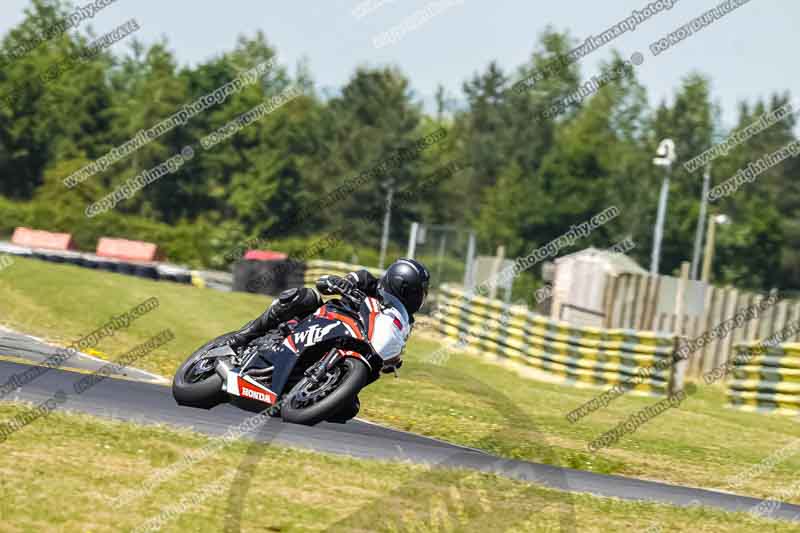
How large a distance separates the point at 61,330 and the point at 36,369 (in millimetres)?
5976

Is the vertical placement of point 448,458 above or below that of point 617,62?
below

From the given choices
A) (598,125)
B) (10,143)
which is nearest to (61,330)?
(10,143)

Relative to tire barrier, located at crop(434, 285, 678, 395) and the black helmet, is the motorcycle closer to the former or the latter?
the black helmet

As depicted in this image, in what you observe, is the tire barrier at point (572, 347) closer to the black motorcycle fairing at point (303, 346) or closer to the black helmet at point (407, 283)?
the black helmet at point (407, 283)

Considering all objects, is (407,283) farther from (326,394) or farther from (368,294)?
(326,394)

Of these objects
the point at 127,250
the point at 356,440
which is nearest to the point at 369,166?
the point at 127,250

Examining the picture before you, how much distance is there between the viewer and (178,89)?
75.9 m

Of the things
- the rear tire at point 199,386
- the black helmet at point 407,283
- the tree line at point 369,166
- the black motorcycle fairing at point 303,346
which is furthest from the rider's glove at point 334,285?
the tree line at point 369,166

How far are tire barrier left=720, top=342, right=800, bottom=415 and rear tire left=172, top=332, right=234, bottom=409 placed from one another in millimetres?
12450

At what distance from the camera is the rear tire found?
9680 mm

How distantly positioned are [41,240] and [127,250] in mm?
3233

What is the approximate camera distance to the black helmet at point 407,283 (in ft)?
30.8

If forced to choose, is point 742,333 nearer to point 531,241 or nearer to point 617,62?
point 531,241

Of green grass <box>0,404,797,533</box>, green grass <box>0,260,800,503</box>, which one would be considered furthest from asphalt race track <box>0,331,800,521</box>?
green grass <box>0,260,800,503</box>
